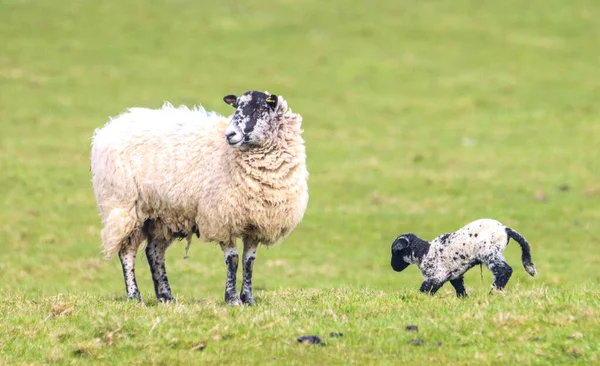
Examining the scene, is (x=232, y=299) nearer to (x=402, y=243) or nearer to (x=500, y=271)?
(x=402, y=243)

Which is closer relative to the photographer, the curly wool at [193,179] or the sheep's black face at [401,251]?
the curly wool at [193,179]

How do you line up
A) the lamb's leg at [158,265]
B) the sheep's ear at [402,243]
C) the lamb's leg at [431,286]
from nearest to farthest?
1. the lamb's leg at [431,286]
2. the sheep's ear at [402,243]
3. the lamb's leg at [158,265]

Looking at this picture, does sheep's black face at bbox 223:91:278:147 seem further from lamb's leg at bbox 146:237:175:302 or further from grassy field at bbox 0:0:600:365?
lamb's leg at bbox 146:237:175:302

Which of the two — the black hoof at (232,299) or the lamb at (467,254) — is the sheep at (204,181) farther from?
the lamb at (467,254)

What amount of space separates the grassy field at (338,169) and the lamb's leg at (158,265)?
60 cm

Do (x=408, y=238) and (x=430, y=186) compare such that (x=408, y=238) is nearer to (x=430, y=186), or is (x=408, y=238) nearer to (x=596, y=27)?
(x=430, y=186)

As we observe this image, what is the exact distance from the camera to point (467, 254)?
460 inches

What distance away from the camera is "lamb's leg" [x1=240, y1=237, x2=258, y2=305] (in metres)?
12.2

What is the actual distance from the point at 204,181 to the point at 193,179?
16 centimetres

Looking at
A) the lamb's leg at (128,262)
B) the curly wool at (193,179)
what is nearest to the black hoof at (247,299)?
the curly wool at (193,179)

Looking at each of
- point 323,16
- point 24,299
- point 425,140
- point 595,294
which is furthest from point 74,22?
point 595,294

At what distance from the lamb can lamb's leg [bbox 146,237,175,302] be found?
349 cm

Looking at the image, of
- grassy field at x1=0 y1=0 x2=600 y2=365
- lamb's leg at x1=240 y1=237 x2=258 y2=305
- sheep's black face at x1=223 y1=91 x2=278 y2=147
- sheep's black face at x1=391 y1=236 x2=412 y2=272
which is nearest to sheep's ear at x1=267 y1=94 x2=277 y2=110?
sheep's black face at x1=223 y1=91 x2=278 y2=147

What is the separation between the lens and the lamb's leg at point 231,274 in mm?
12156
